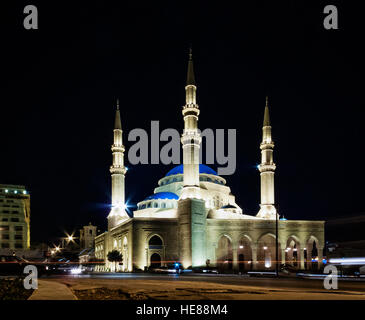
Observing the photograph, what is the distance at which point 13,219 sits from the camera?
295ft

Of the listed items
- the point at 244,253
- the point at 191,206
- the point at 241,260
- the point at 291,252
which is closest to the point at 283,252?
the point at 244,253

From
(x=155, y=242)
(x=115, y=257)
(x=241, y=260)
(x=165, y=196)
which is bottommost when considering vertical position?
(x=241, y=260)

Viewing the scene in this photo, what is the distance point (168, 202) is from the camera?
206 ft

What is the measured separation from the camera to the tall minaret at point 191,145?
51531mm

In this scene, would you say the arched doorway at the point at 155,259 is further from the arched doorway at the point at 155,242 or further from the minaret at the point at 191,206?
the minaret at the point at 191,206

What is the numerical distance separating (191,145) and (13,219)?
178ft

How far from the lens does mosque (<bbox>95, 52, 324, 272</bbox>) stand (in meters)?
51.3

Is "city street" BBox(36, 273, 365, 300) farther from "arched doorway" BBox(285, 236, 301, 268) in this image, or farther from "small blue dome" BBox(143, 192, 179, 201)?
"small blue dome" BBox(143, 192, 179, 201)

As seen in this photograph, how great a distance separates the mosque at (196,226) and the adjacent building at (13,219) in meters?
26.5

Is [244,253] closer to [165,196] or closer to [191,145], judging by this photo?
[165,196]
